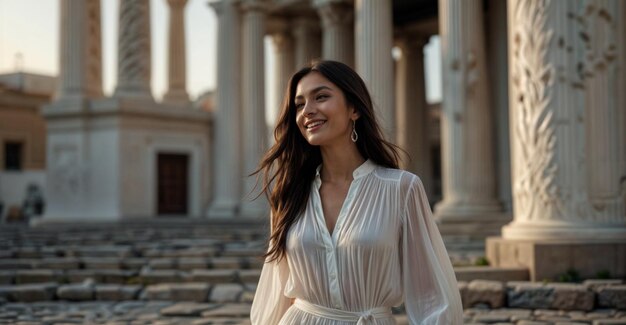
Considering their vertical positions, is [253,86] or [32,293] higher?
[253,86]

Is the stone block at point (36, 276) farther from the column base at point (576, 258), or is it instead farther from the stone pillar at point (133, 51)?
the stone pillar at point (133, 51)

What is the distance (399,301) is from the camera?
8.65ft

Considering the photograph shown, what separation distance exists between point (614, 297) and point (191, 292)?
4.89m

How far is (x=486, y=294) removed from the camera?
8.09m

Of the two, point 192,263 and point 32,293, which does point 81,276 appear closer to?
point 32,293

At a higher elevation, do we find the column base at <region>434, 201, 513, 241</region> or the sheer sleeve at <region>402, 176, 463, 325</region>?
the sheer sleeve at <region>402, 176, 463, 325</region>

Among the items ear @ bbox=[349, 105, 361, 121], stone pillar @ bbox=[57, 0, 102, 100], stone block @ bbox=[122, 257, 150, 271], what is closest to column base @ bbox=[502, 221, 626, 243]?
stone block @ bbox=[122, 257, 150, 271]

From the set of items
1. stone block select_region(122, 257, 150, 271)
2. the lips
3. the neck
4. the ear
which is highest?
the ear

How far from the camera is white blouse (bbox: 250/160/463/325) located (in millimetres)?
2547

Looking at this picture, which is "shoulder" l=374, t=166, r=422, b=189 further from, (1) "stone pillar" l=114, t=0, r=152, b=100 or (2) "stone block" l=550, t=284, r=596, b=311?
(1) "stone pillar" l=114, t=0, r=152, b=100

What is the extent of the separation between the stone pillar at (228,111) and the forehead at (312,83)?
68.5ft

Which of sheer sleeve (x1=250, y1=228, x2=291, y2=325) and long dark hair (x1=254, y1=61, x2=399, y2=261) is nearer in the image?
long dark hair (x1=254, y1=61, x2=399, y2=261)

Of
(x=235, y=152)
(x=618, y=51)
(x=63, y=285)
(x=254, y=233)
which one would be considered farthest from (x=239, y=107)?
(x=618, y=51)

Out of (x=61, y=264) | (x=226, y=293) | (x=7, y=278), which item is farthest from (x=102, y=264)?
(x=226, y=293)
